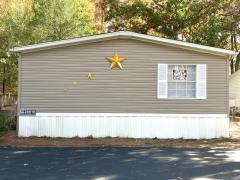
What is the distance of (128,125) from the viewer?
17.2 metres

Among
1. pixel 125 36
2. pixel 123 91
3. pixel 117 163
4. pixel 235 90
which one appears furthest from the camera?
pixel 235 90

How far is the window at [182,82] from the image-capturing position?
17156 mm

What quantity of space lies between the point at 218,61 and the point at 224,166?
668 centimetres

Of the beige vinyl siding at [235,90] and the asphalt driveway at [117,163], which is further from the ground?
the beige vinyl siding at [235,90]

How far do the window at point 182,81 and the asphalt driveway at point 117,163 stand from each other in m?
3.24

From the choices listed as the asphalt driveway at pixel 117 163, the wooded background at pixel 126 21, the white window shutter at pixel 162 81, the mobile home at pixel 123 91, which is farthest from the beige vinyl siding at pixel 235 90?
the asphalt driveway at pixel 117 163

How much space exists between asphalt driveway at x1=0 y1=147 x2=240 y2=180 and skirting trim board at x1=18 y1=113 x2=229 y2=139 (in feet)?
9.22

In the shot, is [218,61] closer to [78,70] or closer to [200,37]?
[78,70]

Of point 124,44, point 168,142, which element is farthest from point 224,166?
point 124,44

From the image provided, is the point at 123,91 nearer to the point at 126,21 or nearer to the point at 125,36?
the point at 125,36

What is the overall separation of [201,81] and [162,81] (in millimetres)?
1382

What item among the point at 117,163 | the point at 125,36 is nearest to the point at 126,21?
the point at 125,36

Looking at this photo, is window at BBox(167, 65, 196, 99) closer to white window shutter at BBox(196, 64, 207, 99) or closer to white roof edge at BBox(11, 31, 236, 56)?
white window shutter at BBox(196, 64, 207, 99)

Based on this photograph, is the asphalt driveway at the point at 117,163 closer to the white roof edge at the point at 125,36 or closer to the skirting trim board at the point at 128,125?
the skirting trim board at the point at 128,125
